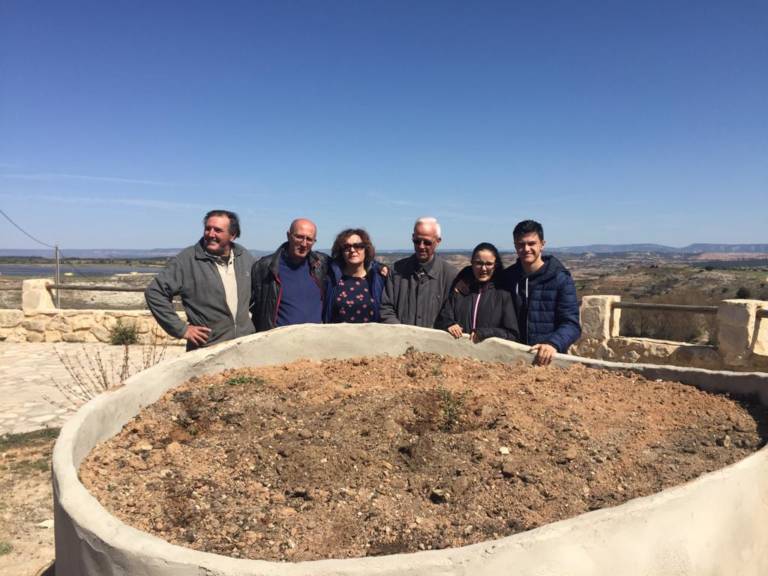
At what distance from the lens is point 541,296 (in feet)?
12.1

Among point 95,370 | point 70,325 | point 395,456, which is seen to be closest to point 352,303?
point 395,456

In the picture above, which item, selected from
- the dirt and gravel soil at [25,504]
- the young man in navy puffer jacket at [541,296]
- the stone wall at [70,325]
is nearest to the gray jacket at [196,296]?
the dirt and gravel soil at [25,504]

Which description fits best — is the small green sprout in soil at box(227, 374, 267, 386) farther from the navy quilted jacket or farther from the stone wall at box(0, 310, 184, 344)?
the stone wall at box(0, 310, 184, 344)

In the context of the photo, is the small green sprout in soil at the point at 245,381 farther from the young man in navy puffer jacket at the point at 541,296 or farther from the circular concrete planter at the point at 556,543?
the young man in navy puffer jacket at the point at 541,296

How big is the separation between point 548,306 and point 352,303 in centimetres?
147

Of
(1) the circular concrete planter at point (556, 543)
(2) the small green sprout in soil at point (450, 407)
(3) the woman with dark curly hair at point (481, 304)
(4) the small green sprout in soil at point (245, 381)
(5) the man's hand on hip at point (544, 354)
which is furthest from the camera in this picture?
(3) the woman with dark curly hair at point (481, 304)

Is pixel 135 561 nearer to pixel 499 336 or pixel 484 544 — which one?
pixel 484 544

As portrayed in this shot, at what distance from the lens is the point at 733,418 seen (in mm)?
2541

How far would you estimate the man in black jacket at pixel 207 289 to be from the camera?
362cm

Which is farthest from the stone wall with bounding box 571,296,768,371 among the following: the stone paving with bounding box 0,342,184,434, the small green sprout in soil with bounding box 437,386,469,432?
the stone paving with bounding box 0,342,184,434

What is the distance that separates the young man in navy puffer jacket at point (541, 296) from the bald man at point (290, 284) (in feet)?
5.02

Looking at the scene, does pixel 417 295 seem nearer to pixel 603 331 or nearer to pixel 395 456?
pixel 395 456

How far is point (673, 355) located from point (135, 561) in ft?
23.5

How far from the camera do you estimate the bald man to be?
397cm
